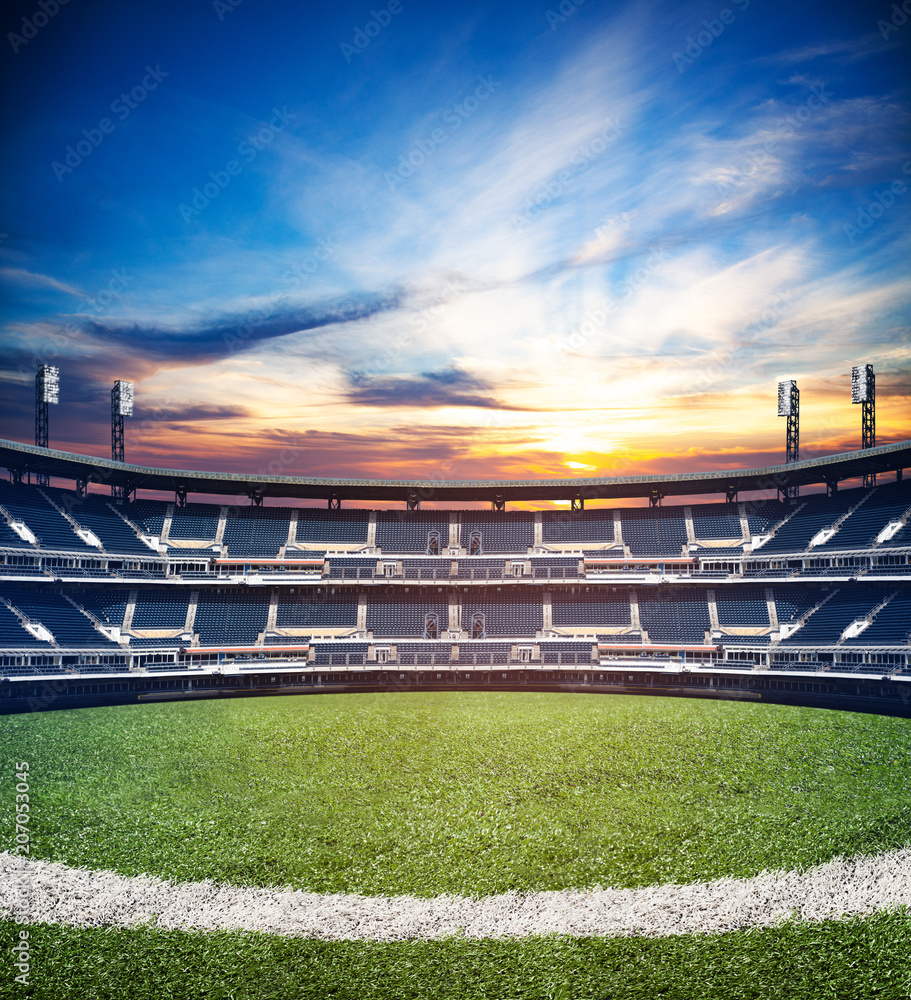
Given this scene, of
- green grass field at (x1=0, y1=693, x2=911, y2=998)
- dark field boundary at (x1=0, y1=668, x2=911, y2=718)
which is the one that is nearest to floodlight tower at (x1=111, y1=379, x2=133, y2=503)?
dark field boundary at (x1=0, y1=668, x2=911, y2=718)

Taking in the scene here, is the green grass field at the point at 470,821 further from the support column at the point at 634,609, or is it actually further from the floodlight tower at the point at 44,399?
the floodlight tower at the point at 44,399

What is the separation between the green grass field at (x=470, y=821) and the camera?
1344cm

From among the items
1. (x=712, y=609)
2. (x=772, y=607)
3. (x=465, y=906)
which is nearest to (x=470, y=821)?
(x=465, y=906)

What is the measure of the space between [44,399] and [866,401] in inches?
2201

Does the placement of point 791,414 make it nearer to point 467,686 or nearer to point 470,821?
point 467,686

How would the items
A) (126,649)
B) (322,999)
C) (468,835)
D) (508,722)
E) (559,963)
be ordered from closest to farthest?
1. (322,999)
2. (559,963)
3. (468,835)
4. (508,722)
5. (126,649)

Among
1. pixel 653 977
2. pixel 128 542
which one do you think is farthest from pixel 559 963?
pixel 128 542

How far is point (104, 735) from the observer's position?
3003cm

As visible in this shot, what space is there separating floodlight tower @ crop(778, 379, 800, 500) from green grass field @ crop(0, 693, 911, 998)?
21.8m

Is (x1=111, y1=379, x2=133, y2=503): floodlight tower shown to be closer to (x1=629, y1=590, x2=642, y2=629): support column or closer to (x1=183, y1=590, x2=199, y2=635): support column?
(x1=183, y1=590, x2=199, y2=635): support column

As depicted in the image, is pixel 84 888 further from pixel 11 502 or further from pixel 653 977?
pixel 11 502

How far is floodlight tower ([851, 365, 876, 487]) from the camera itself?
154 ft

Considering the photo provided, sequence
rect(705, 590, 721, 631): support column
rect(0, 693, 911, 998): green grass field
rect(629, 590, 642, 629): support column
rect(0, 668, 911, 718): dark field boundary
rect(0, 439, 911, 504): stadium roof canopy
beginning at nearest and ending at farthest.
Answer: rect(0, 693, 911, 998): green grass field
rect(0, 668, 911, 718): dark field boundary
rect(0, 439, 911, 504): stadium roof canopy
rect(705, 590, 721, 631): support column
rect(629, 590, 642, 629): support column

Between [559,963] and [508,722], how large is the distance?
63.4 feet
